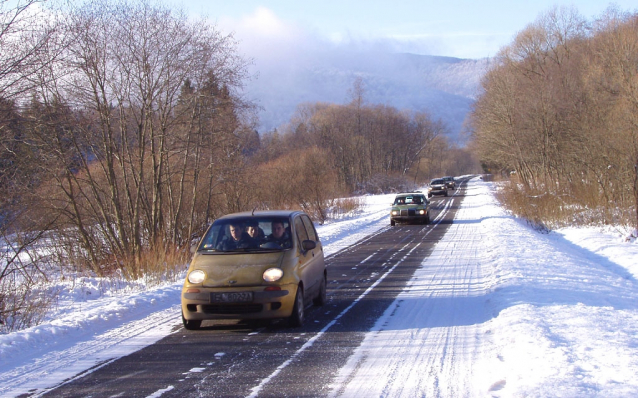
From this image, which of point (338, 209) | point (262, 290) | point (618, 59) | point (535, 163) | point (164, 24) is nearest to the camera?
point (262, 290)

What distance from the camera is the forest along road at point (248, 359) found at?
5340mm

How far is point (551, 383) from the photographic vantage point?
4988mm

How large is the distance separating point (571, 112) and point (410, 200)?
10224 millimetres

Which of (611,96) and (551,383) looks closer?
(551,383)

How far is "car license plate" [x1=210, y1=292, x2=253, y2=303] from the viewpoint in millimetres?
7461

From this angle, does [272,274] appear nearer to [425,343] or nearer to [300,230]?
[300,230]

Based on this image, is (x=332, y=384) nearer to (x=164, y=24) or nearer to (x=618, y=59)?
(x=164, y=24)

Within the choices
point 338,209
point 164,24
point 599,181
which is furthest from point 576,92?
point 164,24

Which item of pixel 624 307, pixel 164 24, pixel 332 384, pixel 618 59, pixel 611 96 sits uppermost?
pixel 164 24

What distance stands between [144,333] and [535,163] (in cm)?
3979

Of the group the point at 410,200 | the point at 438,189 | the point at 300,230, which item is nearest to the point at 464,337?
the point at 300,230

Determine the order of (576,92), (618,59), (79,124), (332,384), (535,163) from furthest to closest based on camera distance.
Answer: (535,163), (576,92), (618,59), (79,124), (332,384)

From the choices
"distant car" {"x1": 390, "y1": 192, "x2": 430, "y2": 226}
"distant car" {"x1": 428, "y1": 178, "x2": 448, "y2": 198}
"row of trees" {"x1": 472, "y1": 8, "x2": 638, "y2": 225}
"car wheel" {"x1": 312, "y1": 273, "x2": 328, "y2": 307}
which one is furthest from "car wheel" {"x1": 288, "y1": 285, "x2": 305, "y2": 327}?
"distant car" {"x1": 428, "y1": 178, "x2": 448, "y2": 198}

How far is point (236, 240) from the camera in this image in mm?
8586
